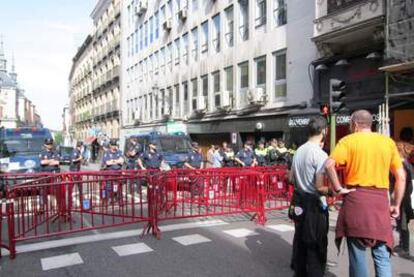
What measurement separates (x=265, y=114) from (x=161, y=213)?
43.5 ft

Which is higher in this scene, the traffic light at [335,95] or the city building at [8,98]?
the city building at [8,98]

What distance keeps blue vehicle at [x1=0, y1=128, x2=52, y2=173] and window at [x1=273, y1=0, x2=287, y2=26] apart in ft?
35.4

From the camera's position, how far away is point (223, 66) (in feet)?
85.1

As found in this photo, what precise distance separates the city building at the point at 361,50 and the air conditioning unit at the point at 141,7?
26.1 metres

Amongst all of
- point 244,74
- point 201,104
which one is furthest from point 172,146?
point 201,104

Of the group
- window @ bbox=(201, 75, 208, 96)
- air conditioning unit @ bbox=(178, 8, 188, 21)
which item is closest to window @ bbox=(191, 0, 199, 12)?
air conditioning unit @ bbox=(178, 8, 188, 21)

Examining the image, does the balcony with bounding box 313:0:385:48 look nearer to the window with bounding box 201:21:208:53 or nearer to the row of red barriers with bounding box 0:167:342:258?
the row of red barriers with bounding box 0:167:342:258

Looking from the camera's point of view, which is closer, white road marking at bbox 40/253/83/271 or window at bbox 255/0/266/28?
white road marking at bbox 40/253/83/271

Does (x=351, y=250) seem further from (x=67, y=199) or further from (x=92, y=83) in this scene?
(x=92, y=83)

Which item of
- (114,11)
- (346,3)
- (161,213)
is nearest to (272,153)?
(346,3)

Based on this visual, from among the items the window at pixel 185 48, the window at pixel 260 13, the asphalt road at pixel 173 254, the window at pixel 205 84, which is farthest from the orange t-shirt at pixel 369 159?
the window at pixel 185 48

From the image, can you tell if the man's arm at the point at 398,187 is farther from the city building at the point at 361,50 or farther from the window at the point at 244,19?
the window at the point at 244,19

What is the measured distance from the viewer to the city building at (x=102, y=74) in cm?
5369

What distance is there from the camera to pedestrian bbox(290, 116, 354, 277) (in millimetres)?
4742
